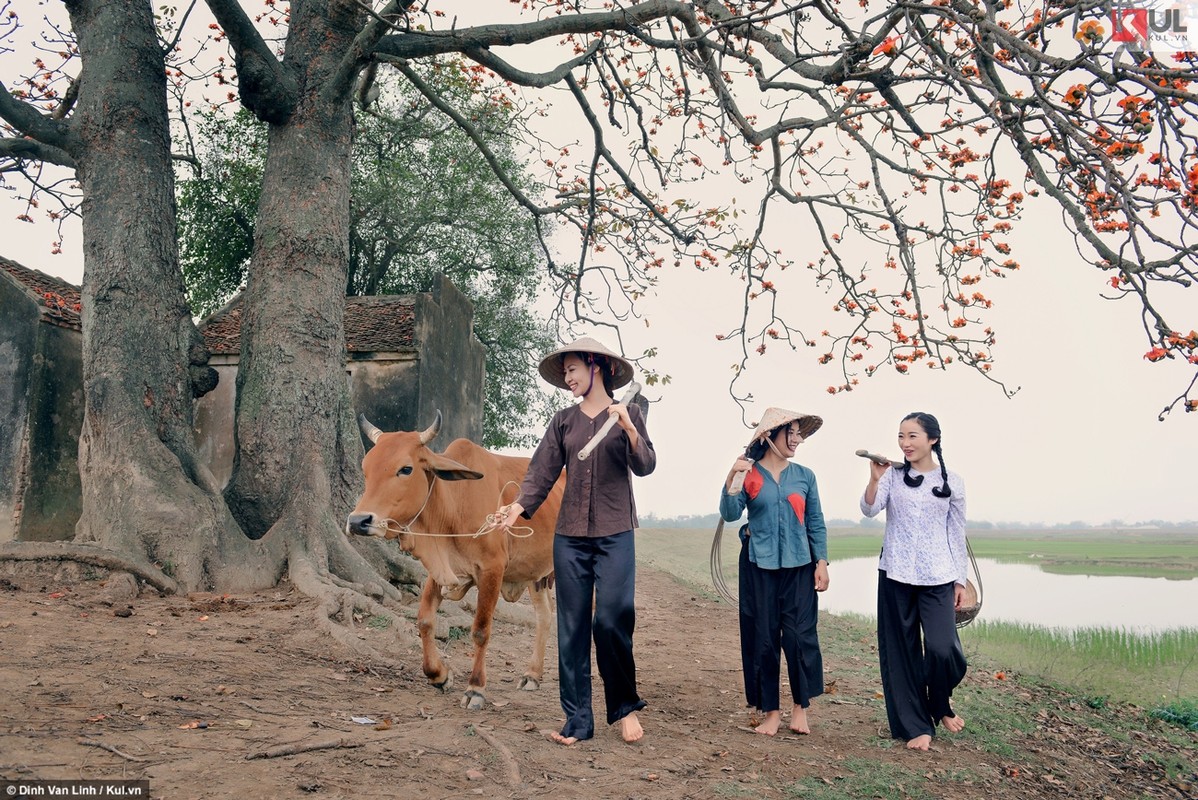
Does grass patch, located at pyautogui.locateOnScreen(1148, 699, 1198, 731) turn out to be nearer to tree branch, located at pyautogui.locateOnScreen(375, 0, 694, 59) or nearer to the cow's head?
the cow's head

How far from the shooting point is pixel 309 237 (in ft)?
29.8

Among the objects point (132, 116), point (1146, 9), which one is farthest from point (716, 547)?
point (132, 116)

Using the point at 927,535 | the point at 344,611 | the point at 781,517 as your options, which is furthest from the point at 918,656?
the point at 344,611

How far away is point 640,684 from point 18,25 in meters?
9.80

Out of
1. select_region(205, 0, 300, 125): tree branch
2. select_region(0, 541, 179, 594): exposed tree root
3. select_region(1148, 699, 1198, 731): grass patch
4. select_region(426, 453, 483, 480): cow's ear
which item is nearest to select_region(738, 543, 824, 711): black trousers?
select_region(426, 453, 483, 480): cow's ear

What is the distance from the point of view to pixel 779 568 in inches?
243

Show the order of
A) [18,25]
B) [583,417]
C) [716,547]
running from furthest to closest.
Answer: [18,25]
[716,547]
[583,417]

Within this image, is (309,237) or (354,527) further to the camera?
(309,237)

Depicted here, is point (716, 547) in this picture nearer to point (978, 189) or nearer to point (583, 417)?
point (583, 417)

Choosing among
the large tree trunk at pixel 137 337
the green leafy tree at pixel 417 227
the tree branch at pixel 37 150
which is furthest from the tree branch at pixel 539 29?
the green leafy tree at pixel 417 227

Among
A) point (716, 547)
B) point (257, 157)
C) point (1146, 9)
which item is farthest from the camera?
point (257, 157)

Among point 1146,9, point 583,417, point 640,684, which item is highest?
point 1146,9

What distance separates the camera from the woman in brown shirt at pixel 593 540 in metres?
5.49

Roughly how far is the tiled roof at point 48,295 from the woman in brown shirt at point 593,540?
1184 cm
